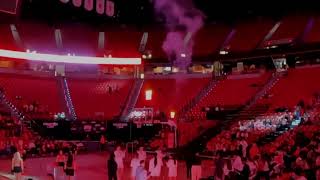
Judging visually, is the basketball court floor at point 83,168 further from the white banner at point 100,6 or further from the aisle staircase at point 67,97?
the white banner at point 100,6

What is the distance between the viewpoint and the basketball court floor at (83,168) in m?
20.6

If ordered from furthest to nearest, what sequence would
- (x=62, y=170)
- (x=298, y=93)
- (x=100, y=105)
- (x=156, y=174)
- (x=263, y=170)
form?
(x=100, y=105)
(x=298, y=93)
(x=156, y=174)
(x=62, y=170)
(x=263, y=170)

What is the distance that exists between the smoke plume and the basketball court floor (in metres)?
11.4

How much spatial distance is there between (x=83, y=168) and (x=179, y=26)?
672 inches

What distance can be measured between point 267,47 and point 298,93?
728cm

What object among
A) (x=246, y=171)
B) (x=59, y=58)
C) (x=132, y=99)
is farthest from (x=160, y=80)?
(x=246, y=171)

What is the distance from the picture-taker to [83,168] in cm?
2383

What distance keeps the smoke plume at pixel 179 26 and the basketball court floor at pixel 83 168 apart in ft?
37.3

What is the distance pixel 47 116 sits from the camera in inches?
1336

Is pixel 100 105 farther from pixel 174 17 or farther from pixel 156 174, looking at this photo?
pixel 156 174

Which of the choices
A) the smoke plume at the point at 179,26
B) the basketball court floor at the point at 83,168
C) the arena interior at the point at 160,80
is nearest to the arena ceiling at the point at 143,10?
the arena interior at the point at 160,80

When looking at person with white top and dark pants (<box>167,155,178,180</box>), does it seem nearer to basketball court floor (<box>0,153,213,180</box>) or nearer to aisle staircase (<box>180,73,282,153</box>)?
basketball court floor (<box>0,153,213,180</box>)

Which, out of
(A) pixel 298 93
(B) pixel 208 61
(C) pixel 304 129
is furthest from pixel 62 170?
(B) pixel 208 61

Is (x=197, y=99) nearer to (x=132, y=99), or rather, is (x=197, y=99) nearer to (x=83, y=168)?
(x=132, y=99)
